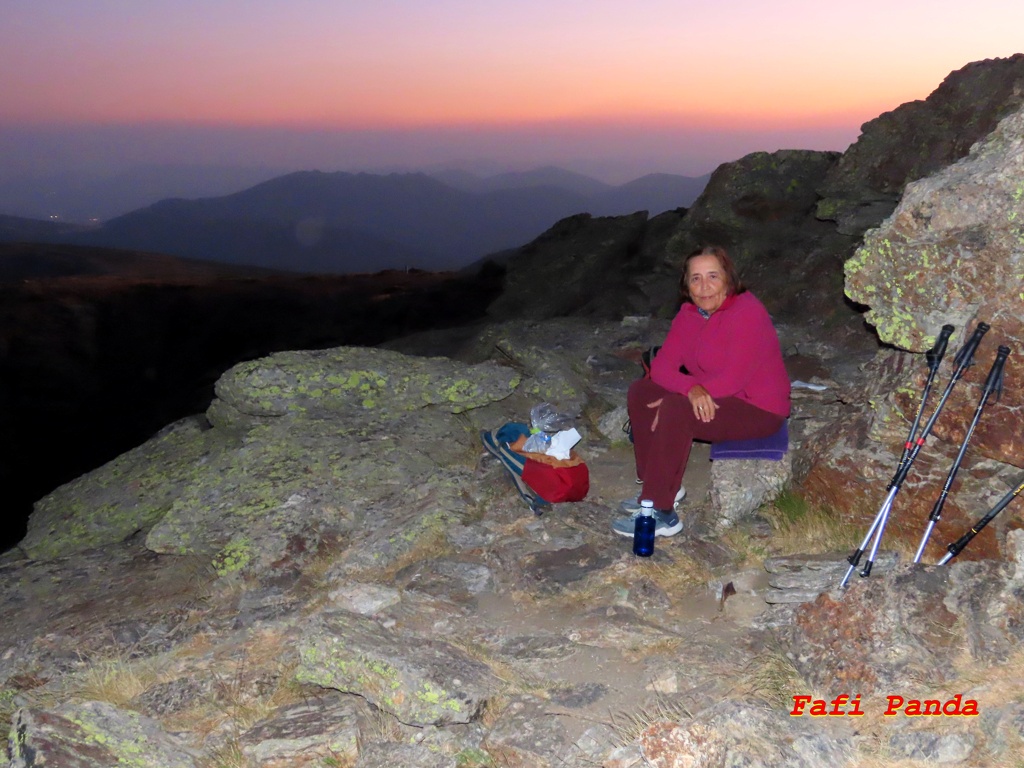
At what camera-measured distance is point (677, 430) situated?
6641 mm

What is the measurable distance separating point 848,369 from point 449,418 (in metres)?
5.56

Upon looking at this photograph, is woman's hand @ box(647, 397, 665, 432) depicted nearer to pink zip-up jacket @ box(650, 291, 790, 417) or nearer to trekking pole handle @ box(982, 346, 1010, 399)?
pink zip-up jacket @ box(650, 291, 790, 417)

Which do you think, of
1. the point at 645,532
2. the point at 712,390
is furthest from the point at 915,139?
the point at 645,532

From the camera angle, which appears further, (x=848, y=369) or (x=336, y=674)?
(x=848, y=369)

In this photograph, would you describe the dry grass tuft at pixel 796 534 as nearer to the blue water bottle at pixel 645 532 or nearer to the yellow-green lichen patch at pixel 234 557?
the blue water bottle at pixel 645 532

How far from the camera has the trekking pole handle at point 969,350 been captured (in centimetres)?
551

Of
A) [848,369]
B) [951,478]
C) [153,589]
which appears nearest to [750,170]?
[848,369]

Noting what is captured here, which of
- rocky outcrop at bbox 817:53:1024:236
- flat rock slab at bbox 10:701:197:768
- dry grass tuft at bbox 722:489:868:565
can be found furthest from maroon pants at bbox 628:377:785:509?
rocky outcrop at bbox 817:53:1024:236

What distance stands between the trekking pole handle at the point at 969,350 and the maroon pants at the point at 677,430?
1.66 metres

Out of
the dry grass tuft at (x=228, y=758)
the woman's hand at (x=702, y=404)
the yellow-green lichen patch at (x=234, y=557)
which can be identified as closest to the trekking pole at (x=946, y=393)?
the woman's hand at (x=702, y=404)

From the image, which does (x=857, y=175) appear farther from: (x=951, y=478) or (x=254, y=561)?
(x=254, y=561)

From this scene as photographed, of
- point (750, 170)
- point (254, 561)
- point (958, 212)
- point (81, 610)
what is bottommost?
point (81, 610)

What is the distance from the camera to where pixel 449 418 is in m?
9.98

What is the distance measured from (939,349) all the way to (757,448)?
1781 mm
